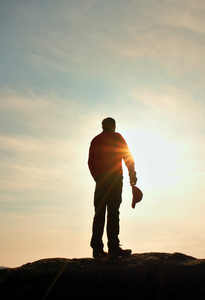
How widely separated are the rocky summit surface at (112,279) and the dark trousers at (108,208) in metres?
0.62

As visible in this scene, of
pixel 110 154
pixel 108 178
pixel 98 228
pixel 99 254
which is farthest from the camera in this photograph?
pixel 110 154

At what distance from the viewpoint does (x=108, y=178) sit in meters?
8.91

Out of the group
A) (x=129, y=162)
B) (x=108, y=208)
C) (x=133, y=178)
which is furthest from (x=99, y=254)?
(x=129, y=162)

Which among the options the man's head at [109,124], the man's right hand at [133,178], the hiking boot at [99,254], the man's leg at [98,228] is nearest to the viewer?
the hiking boot at [99,254]

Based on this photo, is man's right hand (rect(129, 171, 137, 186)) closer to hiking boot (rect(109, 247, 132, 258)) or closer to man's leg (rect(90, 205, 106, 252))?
man's leg (rect(90, 205, 106, 252))

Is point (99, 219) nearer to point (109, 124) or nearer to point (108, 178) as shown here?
point (108, 178)

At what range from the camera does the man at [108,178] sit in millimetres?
8594

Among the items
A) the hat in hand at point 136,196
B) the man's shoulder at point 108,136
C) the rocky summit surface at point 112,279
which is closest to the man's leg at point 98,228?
the rocky summit surface at point 112,279

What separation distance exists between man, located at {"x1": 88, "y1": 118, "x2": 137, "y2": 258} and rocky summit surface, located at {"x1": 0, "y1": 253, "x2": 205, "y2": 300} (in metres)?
0.62

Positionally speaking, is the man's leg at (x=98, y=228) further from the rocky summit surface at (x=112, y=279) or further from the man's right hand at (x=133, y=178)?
the man's right hand at (x=133, y=178)

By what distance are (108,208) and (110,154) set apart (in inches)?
53.0

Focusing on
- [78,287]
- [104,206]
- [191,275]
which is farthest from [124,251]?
[191,275]

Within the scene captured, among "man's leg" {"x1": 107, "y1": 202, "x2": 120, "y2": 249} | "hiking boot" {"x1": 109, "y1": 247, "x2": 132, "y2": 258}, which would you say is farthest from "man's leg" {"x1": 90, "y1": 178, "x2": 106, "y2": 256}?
"hiking boot" {"x1": 109, "y1": 247, "x2": 132, "y2": 258}

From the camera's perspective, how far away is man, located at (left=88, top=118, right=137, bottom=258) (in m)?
8.59
